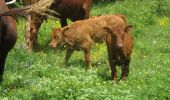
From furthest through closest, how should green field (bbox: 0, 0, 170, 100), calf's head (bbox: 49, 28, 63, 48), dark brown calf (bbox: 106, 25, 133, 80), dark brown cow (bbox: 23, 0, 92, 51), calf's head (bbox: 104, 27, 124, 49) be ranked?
dark brown cow (bbox: 23, 0, 92, 51), calf's head (bbox: 49, 28, 63, 48), dark brown calf (bbox: 106, 25, 133, 80), calf's head (bbox: 104, 27, 124, 49), green field (bbox: 0, 0, 170, 100)

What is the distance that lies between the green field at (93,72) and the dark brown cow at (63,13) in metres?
0.47

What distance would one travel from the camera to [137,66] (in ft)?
40.7

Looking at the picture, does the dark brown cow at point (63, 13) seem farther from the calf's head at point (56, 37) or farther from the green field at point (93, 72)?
the calf's head at point (56, 37)

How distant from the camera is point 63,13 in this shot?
15.2m

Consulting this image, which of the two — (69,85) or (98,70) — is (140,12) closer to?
(98,70)

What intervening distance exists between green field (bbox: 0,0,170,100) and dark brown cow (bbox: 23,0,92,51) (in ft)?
1.55

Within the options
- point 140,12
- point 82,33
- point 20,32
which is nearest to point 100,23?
point 82,33

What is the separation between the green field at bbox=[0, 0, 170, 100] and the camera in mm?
8383

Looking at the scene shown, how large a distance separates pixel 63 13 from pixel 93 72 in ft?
15.2

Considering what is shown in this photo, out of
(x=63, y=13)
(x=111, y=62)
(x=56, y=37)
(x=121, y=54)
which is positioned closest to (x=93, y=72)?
(x=111, y=62)

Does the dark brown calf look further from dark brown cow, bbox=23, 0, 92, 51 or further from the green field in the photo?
dark brown cow, bbox=23, 0, 92, 51

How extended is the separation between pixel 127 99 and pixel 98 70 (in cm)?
351

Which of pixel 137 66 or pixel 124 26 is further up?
pixel 124 26

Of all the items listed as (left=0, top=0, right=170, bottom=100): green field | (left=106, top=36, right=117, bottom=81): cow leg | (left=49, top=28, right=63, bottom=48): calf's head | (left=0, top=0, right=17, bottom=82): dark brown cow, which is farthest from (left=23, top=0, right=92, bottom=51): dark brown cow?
(left=0, top=0, right=17, bottom=82): dark brown cow
